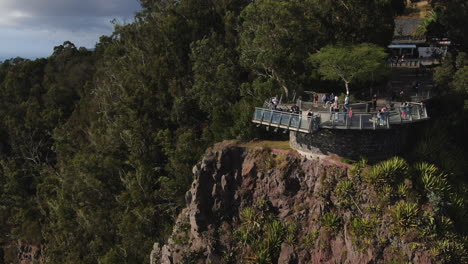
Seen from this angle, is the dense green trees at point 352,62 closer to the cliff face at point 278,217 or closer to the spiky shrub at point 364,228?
the cliff face at point 278,217

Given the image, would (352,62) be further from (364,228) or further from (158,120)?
(158,120)

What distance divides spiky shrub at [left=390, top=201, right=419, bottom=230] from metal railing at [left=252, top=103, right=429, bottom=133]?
440 cm

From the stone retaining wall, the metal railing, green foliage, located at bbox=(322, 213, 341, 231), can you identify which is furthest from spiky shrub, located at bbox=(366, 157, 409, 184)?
green foliage, located at bbox=(322, 213, 341, 231)

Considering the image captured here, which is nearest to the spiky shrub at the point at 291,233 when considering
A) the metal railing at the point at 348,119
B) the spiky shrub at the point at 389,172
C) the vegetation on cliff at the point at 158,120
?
the vegetation on cliff at the point at 158,120

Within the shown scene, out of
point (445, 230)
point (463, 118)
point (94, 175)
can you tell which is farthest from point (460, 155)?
point (94, 175)

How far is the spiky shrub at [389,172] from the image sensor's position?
1909 centimetres

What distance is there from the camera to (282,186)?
22500 mm

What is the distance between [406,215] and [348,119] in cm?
585

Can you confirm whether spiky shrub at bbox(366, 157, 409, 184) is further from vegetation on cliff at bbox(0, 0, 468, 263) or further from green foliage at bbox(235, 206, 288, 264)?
green foliage at bbox(235, 206, 288, 264)

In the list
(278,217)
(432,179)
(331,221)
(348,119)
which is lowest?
(278,217)

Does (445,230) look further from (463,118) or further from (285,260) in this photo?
(463,118)

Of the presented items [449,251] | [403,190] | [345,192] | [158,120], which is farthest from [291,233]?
[158,120]

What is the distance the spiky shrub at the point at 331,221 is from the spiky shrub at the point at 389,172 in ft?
9.55

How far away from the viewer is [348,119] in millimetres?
19703
